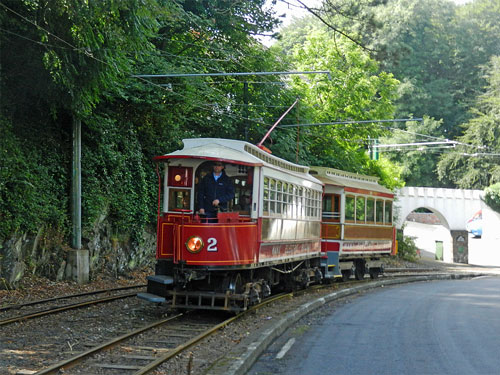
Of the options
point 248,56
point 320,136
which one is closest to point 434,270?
point 320,136

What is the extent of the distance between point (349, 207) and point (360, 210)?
1075 mm

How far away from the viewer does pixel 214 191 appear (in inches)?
526

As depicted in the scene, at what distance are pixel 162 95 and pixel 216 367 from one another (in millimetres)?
12937

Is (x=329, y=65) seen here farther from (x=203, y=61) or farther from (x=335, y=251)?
(x=335, y=251)

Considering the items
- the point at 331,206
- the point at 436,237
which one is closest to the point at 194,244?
the point at 331,206

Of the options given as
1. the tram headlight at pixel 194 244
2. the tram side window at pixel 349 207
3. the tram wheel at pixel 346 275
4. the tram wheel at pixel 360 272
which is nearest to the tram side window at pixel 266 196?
the tram headlight at pixel 194 244

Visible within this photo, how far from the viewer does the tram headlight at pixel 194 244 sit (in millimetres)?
12734

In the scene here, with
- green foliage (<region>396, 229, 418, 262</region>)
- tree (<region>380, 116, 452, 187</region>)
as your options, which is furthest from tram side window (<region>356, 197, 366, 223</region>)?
tree (<region>380, 116, 452, 187</region>)

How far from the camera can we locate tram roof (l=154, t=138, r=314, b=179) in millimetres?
13281

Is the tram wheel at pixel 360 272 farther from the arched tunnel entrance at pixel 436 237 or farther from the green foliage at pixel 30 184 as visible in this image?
the arched tunnel entrance at pixel 436 237

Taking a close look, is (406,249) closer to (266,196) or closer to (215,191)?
(266,196)

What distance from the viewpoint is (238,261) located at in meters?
13.0

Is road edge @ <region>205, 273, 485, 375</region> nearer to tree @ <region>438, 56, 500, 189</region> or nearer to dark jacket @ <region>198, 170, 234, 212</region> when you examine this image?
dark jacket @ <region>198, 170, 234, 212</region>

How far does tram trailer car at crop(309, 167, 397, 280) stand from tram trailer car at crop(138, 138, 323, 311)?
6559mm
